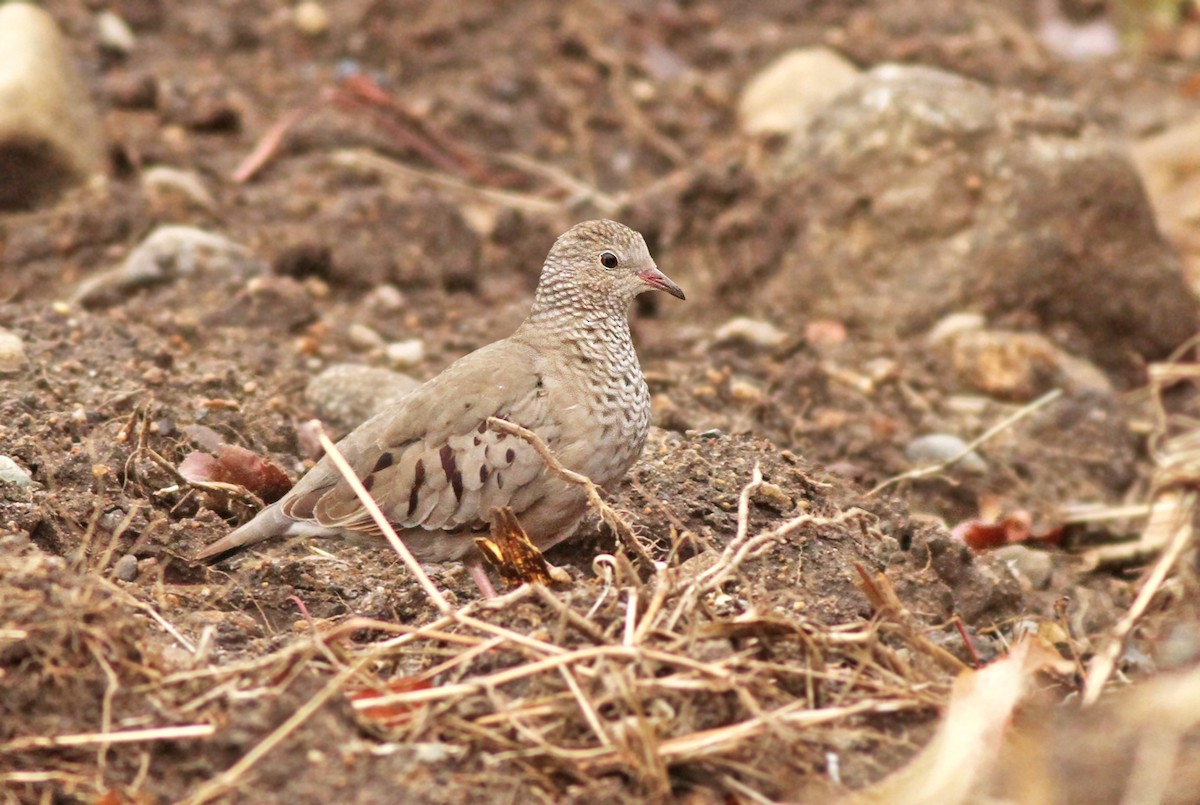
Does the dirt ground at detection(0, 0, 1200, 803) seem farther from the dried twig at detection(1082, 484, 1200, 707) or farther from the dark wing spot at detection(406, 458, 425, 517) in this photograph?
the dark wing spot at detection(406, 458, 425, 517)

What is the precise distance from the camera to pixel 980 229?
7.70 m

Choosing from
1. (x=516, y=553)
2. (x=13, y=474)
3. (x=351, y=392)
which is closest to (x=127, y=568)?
(x=13, y=474)

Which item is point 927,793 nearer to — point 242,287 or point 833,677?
point 833,677

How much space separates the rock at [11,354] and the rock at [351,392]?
1.05 m

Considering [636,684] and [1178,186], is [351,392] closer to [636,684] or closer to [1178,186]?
[636,684]

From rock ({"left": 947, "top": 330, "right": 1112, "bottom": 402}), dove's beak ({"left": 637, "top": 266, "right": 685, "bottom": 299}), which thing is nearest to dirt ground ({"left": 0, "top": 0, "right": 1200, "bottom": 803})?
rock ({"left": 947, "top": 330, "right": 1112, "bottom": 402})

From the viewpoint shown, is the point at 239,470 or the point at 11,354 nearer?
the point at 239,470

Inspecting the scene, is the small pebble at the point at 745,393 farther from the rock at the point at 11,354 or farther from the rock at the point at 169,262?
the rock at the point at 11,354

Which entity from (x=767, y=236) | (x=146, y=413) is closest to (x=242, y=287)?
(x=146, y=413)

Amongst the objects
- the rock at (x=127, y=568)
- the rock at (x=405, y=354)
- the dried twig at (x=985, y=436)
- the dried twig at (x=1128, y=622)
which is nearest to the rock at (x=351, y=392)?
the rock at (x=405, y=354)

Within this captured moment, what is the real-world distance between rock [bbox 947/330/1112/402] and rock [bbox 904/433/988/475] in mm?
677

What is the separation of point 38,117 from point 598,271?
155 inches

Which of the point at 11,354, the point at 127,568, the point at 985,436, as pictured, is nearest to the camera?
the point at 127,568

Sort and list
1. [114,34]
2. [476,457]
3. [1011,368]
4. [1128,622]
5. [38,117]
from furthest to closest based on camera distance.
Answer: [114,34]
[38,117]
[1011,368]
[476,457]
[1128,622]
